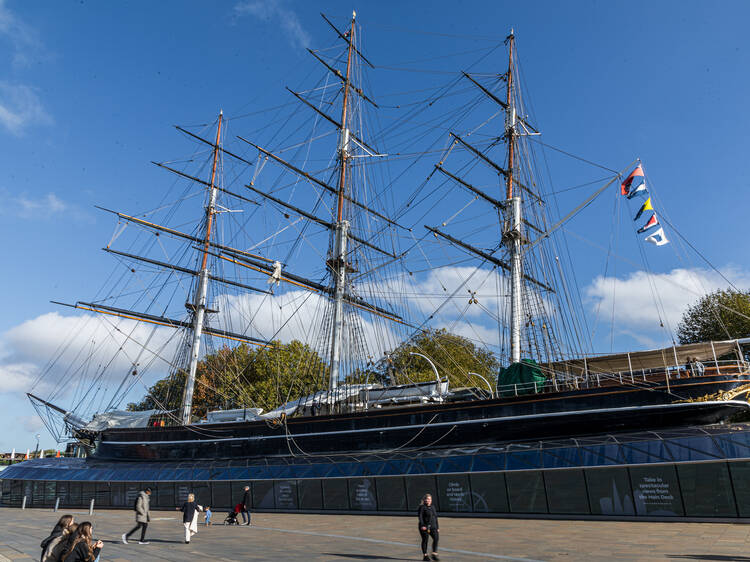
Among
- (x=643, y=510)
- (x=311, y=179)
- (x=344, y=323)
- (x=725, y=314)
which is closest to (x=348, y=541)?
(x=643, y=510)

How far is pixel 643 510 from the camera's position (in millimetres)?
13977

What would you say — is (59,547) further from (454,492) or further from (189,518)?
(454,492)

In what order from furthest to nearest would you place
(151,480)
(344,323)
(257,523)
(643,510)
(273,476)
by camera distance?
(344,323) → (151,480) → (273,476) → (257,523) → (643,510)

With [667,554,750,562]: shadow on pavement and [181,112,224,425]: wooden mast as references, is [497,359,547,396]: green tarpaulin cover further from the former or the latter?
[181,112,224,425]: wooden mast

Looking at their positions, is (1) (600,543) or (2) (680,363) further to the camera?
(2) (680,363)

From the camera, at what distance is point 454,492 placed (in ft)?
56.7

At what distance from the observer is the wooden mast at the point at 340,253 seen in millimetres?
29922

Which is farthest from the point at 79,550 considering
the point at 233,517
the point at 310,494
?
the point at 310,494

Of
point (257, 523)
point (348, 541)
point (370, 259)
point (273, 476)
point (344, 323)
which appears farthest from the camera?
point (370, 259)

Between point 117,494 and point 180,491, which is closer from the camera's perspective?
point 180,491

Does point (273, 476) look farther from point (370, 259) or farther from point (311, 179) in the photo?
point (311, 179)

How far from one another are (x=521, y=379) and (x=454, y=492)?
19.2 ft

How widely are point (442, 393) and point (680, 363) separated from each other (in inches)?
385

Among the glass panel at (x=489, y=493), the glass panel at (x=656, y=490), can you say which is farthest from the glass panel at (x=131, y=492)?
the glass panel at (x=656, y=490)
